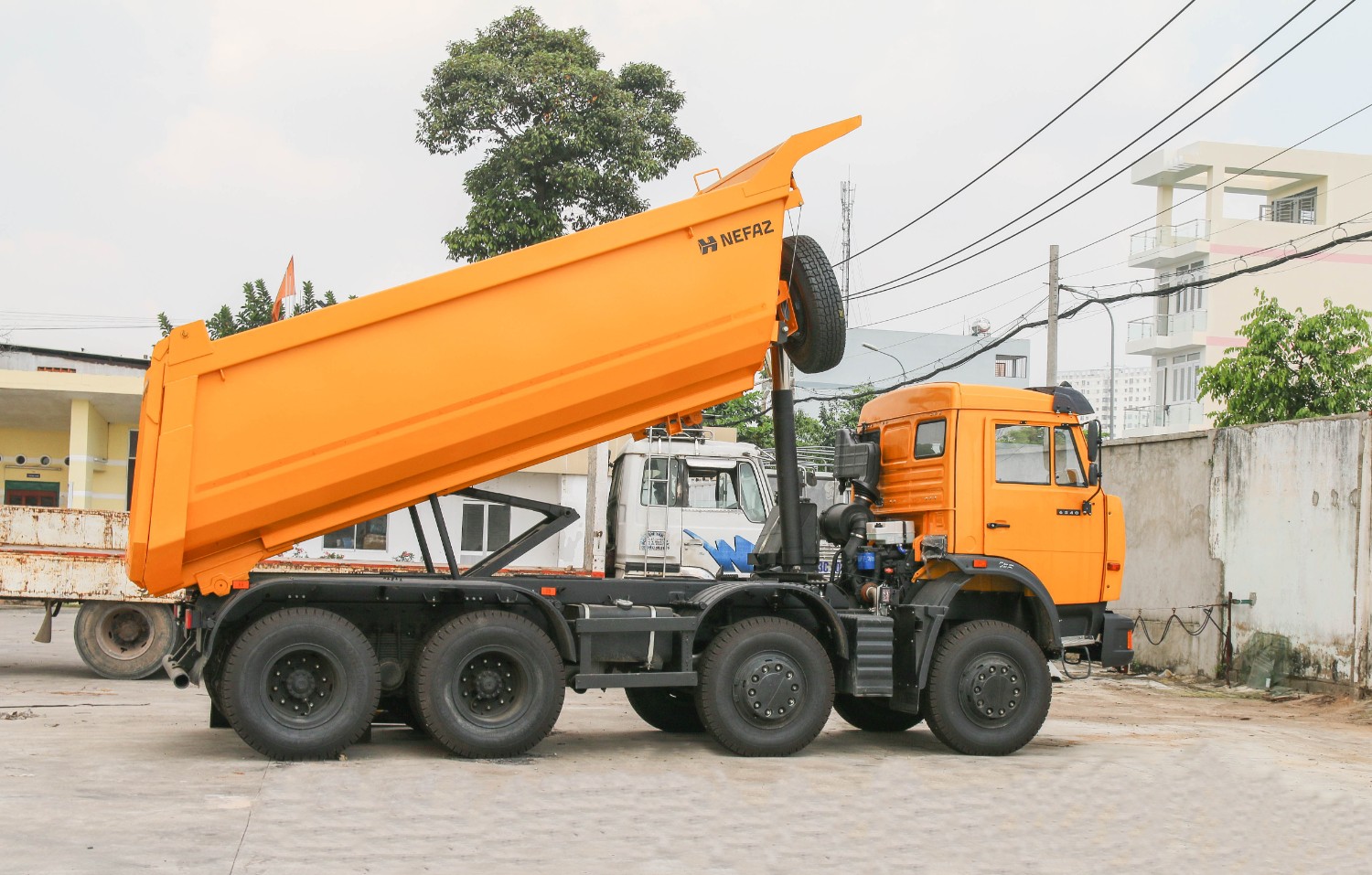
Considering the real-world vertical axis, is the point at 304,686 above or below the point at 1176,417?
below

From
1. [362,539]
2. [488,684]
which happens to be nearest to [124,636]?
[362,539]

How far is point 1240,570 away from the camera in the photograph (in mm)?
16297

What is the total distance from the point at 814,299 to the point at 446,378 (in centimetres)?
297

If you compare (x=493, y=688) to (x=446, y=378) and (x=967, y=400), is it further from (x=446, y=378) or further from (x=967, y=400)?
(x=967, y=400)

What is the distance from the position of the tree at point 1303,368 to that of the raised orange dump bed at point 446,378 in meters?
16.5

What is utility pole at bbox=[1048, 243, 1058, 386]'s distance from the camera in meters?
22.7

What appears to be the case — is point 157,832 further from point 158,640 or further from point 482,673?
point 158,640

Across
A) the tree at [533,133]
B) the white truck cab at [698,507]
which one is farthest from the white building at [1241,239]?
the white truck cab at [698,507]

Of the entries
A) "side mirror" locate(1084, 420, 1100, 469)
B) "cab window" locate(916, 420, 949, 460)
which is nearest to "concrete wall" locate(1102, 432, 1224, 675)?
"side mirror" locate(1084, 420, 1100, 469)

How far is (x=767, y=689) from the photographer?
9672 millimetres

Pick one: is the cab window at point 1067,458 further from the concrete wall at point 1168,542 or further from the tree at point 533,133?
the tree at point 533,133

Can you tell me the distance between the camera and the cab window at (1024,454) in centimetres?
1046

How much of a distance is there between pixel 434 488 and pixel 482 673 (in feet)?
4.48

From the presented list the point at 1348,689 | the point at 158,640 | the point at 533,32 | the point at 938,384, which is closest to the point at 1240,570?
the point at 1348,689
